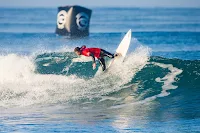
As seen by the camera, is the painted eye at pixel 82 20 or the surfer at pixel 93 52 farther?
the painted eye at pixel 82 20

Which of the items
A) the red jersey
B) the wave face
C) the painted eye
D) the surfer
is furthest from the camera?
the painted eye

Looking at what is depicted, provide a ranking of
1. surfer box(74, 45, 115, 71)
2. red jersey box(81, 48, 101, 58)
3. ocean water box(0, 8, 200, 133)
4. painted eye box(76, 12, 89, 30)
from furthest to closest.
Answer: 1. painted eye box(76, 12, 89, 30)
2. red jersey box(81, 48, 101, 58)
3. surfer box(74, 45, 115, 71)
4. ocean water box(0, 8, 200, 133)

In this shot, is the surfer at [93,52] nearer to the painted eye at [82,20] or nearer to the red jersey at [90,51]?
the red jersey at [90,51]

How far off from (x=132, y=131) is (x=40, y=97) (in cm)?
564

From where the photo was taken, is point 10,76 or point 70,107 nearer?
point 70,107

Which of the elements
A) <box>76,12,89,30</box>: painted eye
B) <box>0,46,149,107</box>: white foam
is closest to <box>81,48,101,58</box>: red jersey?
<box>0,46,149,107</box>: white foam

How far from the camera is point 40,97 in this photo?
22328mm

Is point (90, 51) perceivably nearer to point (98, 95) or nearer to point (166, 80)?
point (98, 95)

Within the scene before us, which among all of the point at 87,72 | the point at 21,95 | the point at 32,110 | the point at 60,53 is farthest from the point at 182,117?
the point at 60,53

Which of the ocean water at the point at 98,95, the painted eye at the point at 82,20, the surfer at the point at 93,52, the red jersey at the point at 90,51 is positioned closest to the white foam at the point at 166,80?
the ocean water at the point at 98,95

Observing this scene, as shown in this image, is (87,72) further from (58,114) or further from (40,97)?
(58,114)

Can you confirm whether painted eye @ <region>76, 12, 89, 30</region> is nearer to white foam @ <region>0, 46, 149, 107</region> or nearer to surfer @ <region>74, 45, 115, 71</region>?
white foam @ <region>0, 46, 149, 107</region>

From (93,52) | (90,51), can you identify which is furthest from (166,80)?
(90,51)

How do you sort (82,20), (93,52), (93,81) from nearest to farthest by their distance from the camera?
1. (93,52)
2. (93,81)
3. (82,20)
